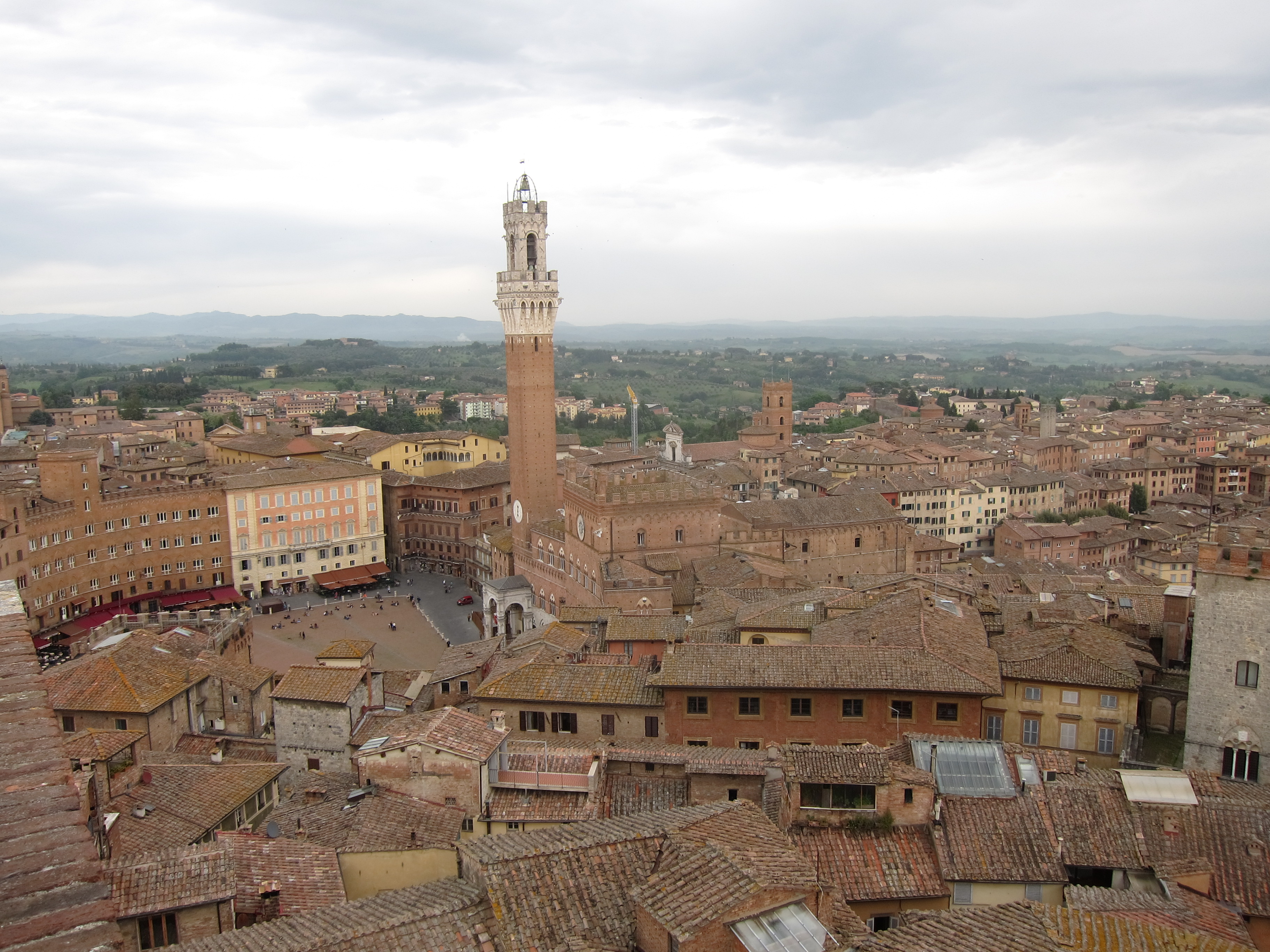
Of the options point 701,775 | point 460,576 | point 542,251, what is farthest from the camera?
point 460,576

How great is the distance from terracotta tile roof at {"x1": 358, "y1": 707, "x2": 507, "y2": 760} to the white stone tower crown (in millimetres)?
43245

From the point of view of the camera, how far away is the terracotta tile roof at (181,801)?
1580cm

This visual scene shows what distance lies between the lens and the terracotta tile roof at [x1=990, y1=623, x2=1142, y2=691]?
21.9 meters

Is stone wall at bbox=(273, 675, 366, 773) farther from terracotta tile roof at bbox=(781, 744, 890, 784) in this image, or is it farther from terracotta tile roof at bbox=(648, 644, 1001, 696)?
terracotta tile roof at bbox=(781, 744, 890, 784)

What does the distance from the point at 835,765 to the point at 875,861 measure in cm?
142

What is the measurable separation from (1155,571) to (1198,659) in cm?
4739

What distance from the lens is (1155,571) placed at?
61.7 m

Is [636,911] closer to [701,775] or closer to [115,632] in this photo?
[701,775]

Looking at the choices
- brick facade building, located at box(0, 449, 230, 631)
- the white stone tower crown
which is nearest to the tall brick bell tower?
the white stone tower crown

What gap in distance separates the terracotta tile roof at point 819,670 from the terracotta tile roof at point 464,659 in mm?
7845

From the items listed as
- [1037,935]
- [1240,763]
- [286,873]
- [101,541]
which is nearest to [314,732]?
[286,873]

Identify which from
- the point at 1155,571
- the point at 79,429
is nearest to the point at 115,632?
the point at 1155,571

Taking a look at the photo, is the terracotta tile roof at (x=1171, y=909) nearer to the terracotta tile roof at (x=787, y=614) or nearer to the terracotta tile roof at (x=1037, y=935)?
the terracotta tile roof at (x=1037, y=935)

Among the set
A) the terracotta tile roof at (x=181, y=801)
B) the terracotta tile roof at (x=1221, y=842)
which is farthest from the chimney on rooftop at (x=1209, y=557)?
the terracotta tile roof at (x=181, y=801)
